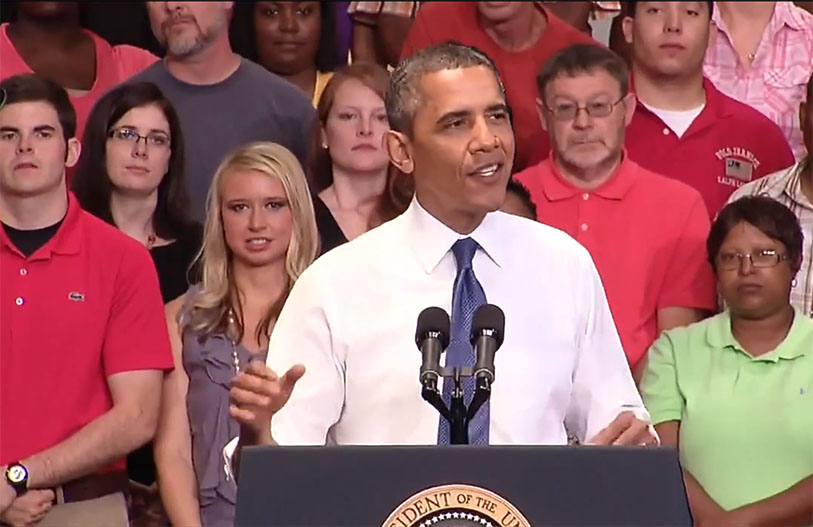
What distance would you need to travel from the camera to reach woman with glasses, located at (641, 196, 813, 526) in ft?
12.9

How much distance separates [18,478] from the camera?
152 inches

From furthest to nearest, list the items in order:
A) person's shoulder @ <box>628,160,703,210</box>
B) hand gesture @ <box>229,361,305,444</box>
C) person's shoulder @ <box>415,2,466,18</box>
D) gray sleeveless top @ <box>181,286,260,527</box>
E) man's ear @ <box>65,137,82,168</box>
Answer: person's shoulder @ <box>415,2,466,18</box>, person's shoulder @ <box>628,160,703,210</box>, man's ear @ <box>65,137,82,168</box>, gray sleeveless top @ <box>181,286,260,527</box>, hand gesture @ <box>229,361,305,444</box>

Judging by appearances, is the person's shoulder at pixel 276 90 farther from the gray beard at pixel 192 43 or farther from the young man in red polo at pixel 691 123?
the young man in red polo at pixel 691 123

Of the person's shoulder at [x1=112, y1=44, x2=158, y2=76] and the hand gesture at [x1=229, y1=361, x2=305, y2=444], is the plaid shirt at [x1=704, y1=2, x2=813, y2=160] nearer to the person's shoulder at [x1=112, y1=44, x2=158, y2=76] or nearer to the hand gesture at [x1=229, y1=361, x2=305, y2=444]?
the person's shoulder at [x1=112, y1=44, x2=158, y2=76]

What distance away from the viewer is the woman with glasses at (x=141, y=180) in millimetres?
4465

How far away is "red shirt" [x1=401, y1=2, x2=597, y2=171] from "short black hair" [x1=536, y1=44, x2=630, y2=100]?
35 cm

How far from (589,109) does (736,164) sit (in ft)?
1.84

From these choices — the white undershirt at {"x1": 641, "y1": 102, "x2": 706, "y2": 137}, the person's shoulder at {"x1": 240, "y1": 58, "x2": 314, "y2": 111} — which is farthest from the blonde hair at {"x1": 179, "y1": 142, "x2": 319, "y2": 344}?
the white undershirt at {"x1": 641, "y1": 102, "x2": 706, "y2": 137}

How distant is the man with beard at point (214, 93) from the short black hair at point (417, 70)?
1870 millimetres

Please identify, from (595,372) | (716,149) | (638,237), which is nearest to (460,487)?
(595,372)

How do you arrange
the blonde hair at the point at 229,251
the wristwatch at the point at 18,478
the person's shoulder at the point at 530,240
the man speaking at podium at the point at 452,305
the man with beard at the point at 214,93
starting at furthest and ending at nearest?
1. the man with beard at the point at 214,93
2. the blonde hair at the point at 229,251
3. the wristwatch at the point at 18,478
4. the person's shoulder at the point at 530,240
5. the man speaking at podium at the point at 452,305

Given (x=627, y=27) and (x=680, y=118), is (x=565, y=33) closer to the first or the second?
(x=627, y=27)

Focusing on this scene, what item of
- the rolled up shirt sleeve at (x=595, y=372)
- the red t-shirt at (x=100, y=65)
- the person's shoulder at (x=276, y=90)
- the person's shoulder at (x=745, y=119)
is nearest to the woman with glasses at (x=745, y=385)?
the person's shoulder at (x=745, y=119)

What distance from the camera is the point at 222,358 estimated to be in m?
4.12
